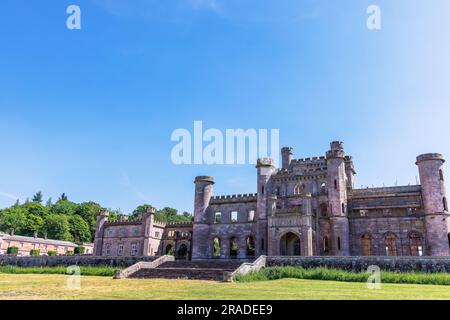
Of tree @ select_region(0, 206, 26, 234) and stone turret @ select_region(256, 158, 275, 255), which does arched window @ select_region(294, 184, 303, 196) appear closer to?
stone turret @ select_region(256, 158, 275, 255)

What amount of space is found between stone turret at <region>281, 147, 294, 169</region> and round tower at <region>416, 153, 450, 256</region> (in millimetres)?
15866

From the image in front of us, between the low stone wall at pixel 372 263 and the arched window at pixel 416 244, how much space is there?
31.6 feet

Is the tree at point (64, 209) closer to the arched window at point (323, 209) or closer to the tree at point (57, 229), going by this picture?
the tree at point (57, 229)

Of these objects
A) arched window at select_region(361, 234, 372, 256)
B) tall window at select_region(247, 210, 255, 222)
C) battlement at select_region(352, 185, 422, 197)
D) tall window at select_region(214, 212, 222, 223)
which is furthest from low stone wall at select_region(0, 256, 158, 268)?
battlement at select_region(352, 185, 422, 197)

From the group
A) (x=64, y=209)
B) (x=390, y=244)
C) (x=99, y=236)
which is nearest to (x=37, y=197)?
(x=64, y=209)

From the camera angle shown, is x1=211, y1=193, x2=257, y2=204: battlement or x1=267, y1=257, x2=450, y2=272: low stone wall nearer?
x1=267, y1=257, x2=450, y2=272: low stone wall

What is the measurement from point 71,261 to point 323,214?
29.1 metres

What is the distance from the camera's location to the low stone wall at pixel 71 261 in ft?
130

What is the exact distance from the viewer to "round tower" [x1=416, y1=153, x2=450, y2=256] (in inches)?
1414

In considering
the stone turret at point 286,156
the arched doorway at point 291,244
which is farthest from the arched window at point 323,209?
the stone turret at point 286,156

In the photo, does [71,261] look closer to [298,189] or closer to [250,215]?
[250,215]
